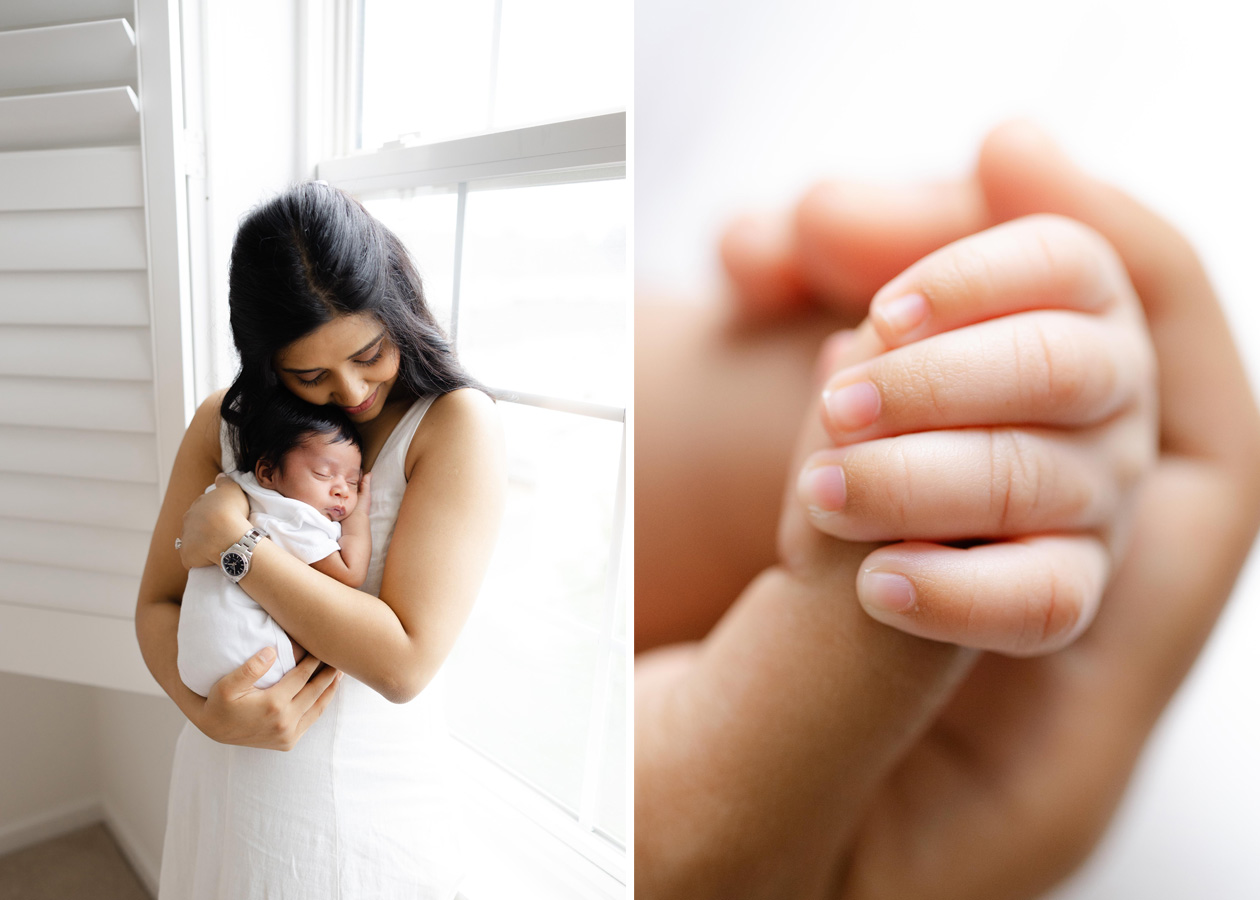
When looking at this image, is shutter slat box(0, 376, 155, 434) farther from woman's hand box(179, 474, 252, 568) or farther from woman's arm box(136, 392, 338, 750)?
woman's hand box(179, 474, 252, 568)

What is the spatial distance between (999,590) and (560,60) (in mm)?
1003

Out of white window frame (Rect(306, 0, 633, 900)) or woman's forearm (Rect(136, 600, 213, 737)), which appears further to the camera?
white window frame (Rect(306, 0, 633, 900))

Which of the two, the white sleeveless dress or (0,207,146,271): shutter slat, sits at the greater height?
(0,207,146,271): shutter slat

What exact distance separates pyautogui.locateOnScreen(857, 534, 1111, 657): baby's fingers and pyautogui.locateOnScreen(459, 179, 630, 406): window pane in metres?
0.74

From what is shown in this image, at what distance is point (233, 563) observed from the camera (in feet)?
2.18

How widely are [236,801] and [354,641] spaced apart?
289mm

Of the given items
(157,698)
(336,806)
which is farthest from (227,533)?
(157,698)

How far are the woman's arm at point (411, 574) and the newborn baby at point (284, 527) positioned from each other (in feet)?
0.08

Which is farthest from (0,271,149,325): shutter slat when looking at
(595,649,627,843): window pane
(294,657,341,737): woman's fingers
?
(595,649,627,843): window pane

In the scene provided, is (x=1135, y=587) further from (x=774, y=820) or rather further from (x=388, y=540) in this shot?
(x=388, y=540)

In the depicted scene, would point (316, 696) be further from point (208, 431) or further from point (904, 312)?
point (904, 312)

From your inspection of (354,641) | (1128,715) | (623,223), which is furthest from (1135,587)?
(623,223)

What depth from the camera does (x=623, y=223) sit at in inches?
35.4

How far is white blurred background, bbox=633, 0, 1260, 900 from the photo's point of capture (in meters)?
0.16
